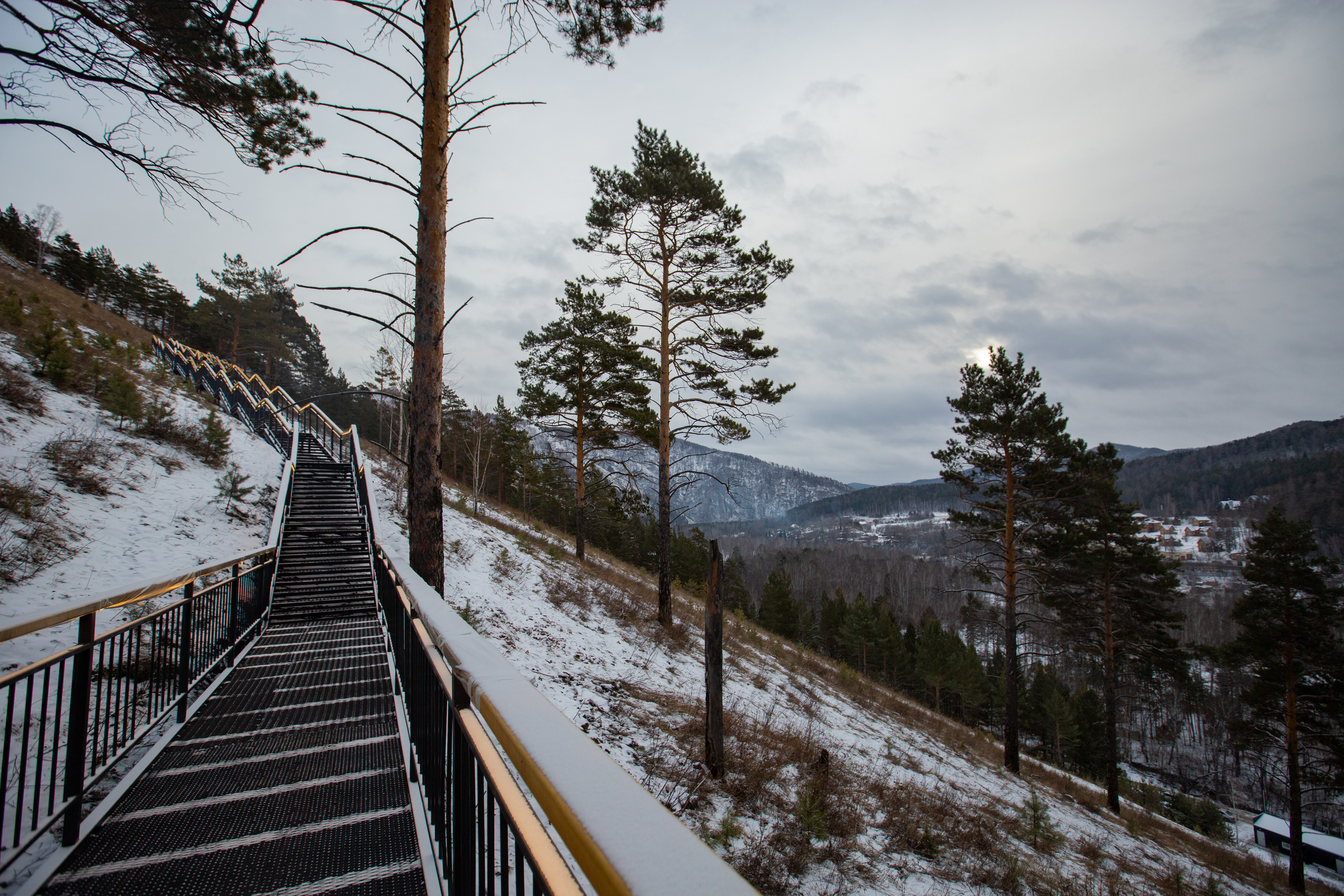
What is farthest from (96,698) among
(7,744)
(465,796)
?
(465,796)

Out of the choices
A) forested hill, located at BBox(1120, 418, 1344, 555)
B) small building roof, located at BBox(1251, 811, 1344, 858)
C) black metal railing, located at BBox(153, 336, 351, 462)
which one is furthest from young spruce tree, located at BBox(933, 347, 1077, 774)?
forested hill, located at BBox(1120, 418, 1344, 555)

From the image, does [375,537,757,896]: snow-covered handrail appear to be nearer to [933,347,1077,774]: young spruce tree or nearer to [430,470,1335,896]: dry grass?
[430,470,1335,896]: dry grass

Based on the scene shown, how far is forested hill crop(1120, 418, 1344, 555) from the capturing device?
334 ft

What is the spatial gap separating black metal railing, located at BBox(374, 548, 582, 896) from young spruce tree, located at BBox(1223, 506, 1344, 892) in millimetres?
22872

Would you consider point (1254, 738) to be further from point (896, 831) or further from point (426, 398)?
point (426, 398)

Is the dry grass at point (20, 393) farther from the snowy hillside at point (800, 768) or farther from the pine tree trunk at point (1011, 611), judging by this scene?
the pine tree trunk at point (1011, 611)

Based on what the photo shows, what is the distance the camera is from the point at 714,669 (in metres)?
6.52

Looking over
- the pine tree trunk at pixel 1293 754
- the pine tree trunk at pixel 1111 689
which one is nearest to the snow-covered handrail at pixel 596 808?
the pine tree trunk at pixel 1111 689

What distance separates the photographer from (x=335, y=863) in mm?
2480

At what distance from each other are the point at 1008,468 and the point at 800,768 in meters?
11.5

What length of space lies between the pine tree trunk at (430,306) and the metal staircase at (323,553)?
11.8ft

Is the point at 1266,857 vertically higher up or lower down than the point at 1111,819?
lower down

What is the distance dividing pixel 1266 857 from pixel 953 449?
1382 inches

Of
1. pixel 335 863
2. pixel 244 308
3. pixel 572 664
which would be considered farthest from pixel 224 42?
pixel 244 308
